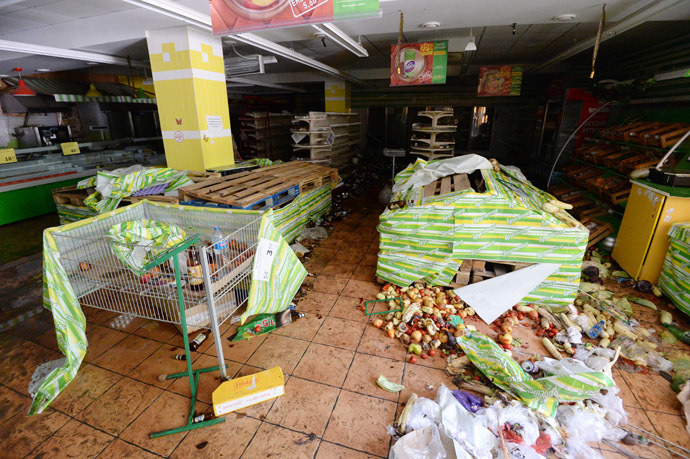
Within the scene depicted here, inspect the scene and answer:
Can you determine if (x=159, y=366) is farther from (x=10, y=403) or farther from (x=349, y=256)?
(x=349, y=256)

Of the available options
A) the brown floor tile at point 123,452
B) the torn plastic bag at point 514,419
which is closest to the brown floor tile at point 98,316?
the brown floor tile at point 123,452

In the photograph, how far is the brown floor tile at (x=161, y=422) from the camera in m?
2.25

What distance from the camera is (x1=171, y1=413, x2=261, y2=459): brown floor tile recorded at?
218 cm

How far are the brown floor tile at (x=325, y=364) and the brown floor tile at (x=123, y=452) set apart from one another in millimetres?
1157

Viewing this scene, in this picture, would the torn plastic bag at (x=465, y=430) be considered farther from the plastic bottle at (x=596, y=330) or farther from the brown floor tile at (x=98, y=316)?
the brown floor tile at (x=98, y=316)

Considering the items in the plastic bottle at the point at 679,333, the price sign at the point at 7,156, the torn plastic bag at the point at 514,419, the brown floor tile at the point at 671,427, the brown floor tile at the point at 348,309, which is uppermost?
the price sign at the point at 7,156

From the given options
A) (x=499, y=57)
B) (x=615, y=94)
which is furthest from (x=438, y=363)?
(x=499, y=57)

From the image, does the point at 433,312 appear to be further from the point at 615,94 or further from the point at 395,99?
the point at 395,99

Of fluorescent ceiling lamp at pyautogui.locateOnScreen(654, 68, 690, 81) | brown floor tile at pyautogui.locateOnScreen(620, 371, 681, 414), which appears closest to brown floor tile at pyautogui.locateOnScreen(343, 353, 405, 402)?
brown floor tile at pyautogui.locateOnScreen(620, 371, 681, 414)

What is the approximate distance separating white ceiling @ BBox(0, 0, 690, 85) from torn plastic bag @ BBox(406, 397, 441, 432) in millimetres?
4721

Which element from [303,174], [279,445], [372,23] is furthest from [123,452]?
[372,23]

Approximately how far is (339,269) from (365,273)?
397mm

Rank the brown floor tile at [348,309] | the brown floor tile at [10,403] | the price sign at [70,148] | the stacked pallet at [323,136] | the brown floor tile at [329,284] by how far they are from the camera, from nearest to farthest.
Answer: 1. the brown floor tile at [10,403]
2. the brown floor tile at [348,309]
3. the brown floor tile at [329,284]
4. the price sign at [70,148]
5. the stacked pallet at [323,136]

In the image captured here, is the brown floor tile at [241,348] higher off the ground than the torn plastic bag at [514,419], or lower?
lower
